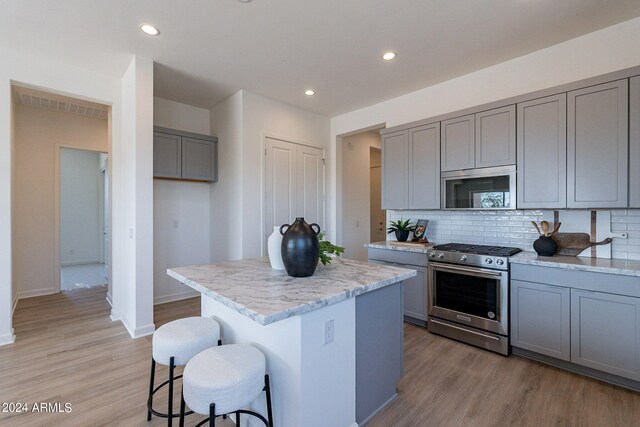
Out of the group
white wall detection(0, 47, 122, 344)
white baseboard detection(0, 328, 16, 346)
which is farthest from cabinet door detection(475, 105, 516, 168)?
white baseboard detection(0, 328, 16, 346)

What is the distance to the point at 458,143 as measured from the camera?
3189 mm

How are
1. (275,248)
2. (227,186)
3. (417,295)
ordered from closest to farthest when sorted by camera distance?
(275,248) < (417,295) < (227,186)

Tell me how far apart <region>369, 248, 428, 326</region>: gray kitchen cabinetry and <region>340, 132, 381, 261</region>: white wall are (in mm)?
1643

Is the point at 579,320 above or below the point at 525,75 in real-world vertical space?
below

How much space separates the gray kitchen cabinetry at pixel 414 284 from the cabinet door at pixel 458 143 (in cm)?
105

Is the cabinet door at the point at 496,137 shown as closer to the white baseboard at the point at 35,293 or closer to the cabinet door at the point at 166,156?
the cabinet door at the point at 166,156

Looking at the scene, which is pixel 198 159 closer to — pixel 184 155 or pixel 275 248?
pixel 184 155

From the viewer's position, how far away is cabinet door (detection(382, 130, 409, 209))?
12.0ft

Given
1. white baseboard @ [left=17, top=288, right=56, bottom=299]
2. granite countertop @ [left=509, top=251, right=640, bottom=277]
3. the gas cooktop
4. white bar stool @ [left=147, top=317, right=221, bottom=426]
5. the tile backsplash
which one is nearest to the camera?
white bar stool @ [left=147, top=317, right=221, bottom=426]

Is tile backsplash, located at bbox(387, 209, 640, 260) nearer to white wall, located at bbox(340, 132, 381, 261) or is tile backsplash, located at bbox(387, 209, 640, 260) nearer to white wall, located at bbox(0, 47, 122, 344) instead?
white wall, located at bbox(340, 132, 381, 261)

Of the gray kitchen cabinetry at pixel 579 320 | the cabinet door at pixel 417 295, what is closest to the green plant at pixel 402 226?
the cabinet door at pixel 417 295

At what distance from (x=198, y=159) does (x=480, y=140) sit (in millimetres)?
3545

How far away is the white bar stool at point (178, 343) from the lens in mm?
1668

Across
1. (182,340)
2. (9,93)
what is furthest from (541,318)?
(9,93)
